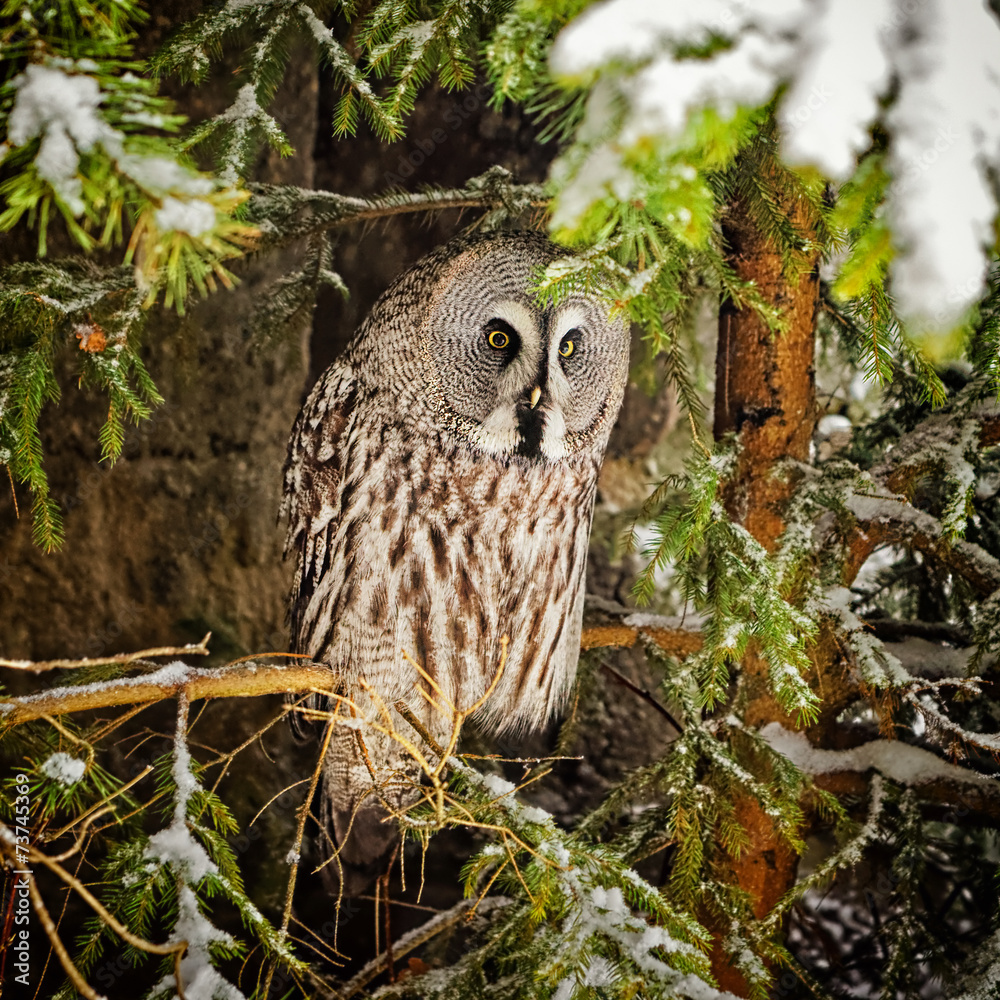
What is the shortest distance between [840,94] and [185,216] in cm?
72

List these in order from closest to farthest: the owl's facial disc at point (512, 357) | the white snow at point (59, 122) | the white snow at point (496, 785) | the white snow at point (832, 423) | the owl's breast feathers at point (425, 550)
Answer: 1. the white snow at point (59, 122)
2. the white snow at point (496, 785)
3. the owl's facial disc at point (512, 357)
4. the owl's breast feathers at point (425, 550)
5. the white snow at point (832, 423)

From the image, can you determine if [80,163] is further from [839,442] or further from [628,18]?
[839,442]

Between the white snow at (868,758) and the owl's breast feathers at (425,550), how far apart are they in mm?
594

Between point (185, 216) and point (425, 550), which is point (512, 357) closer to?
point (425, 550)

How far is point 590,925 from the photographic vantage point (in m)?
1.07

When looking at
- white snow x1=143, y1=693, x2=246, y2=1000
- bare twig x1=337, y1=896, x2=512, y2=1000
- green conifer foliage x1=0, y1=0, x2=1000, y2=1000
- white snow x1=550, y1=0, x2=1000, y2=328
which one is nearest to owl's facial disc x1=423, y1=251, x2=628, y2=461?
green conifer foliage x1=0, y1=0, x2=1000, y2=1000

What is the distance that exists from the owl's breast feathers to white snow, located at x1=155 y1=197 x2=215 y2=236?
104 cm

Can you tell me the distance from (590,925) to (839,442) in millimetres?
1858

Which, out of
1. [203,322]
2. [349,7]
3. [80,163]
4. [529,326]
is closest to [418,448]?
[529,326]

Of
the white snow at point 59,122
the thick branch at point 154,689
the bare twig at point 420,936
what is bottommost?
the bare twig at point 420,936

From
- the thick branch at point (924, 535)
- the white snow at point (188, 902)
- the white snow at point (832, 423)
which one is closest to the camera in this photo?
the white snow at point (188, 902)

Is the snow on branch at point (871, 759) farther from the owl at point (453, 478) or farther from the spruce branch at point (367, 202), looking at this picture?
the spruce branch at point (367, 202)

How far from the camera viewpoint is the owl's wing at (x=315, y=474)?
182cm

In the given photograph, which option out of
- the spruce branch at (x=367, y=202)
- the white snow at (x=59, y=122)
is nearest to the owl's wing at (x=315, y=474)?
the spruce branch at (x=367, y=202)
